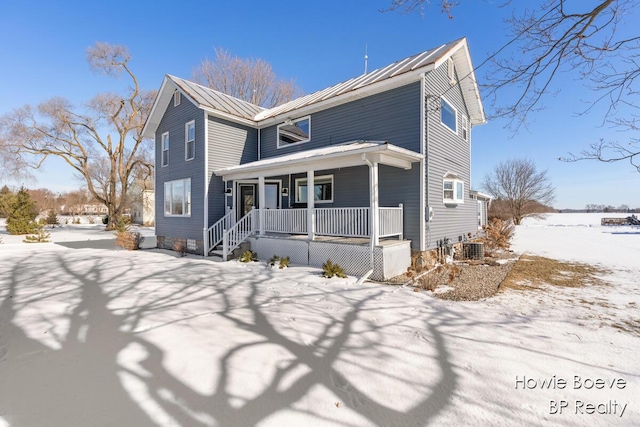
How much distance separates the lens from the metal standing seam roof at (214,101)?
454 inches

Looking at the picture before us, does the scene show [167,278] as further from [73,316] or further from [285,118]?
[285,118]

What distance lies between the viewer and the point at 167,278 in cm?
693

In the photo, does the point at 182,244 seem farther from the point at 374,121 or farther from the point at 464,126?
the point at 464,126

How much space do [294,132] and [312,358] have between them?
1006 cm

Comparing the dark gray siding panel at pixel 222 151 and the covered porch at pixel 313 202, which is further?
the dark gray siding panel at pixel 222 151

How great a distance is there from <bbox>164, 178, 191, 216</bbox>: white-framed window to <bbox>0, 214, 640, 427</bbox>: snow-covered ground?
6.90m

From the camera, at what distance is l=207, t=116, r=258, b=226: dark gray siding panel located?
11.5m

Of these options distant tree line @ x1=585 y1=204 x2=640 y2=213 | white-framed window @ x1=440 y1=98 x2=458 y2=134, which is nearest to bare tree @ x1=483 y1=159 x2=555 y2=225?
white-framed window @ x1=440 y1=98 x2=458 y2=134

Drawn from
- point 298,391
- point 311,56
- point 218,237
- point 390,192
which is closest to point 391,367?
point 298,391

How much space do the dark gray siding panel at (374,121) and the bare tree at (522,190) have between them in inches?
1059

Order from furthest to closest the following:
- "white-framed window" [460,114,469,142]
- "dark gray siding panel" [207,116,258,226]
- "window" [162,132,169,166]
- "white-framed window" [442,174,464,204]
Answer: "window" [162,132,169,166] < "white-framed window" [460,114,469,142] < "dark gray siding panel" [207,116,258,226] < "white-framed window" [442,174,464,204]

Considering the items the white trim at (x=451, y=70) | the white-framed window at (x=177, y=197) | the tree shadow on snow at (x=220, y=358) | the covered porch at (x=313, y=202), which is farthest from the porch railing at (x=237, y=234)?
the white trim at (x=451, y=70)

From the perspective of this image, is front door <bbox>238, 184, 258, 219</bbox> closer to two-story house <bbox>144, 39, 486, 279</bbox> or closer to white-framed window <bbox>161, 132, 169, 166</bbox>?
two-story house <bbox>144, 39, 486, 279</bbox>

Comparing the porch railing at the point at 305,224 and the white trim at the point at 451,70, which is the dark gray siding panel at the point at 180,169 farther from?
the white trim at the point at 451,70
